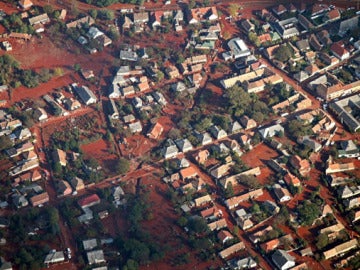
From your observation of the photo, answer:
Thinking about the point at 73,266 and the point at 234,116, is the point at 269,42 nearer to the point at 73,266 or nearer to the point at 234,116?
the point at 234,116

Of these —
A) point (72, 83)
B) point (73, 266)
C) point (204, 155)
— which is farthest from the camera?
point (72, 83)

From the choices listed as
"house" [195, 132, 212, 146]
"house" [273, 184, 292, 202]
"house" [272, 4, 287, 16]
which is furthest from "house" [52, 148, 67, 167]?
"house" [272, 4, 287, 16]

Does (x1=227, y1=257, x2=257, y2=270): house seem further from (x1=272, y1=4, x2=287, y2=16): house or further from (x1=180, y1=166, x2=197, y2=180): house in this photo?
(x1=272, y1=4, x2=287, y2=16): house

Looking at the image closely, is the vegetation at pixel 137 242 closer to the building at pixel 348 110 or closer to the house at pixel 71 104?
the house at pixel 71 104

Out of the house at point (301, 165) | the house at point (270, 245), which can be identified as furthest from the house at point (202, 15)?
the house at point (270, 245)

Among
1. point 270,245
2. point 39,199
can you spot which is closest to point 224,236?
point 270,245

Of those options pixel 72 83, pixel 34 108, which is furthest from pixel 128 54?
pixel 34 108

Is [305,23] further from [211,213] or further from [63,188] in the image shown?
[63,188]
